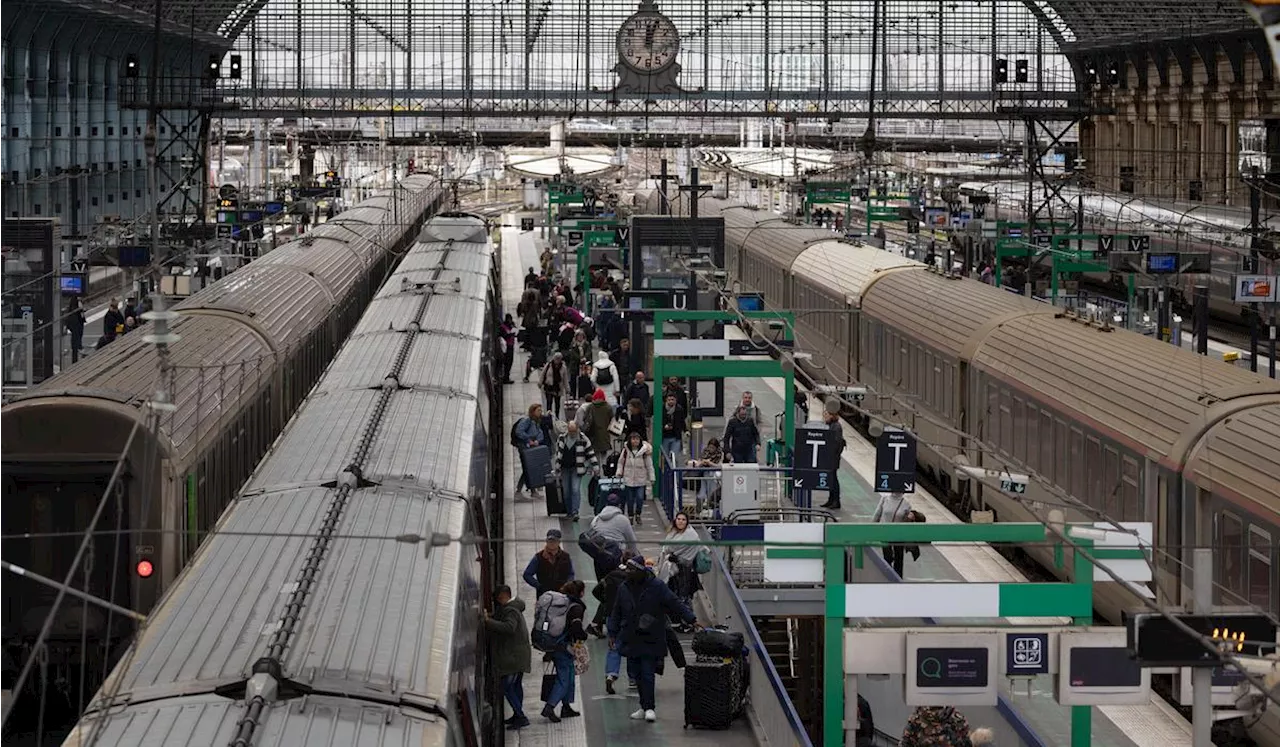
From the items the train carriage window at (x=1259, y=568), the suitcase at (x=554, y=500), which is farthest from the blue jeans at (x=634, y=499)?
the train carriage window at (x=1259, y=568)

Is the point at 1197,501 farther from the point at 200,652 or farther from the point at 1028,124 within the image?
the point at 1028,124

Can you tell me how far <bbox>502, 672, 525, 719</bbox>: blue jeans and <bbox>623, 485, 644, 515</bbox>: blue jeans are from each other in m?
8.02

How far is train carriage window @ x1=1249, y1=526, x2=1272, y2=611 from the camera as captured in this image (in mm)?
14508

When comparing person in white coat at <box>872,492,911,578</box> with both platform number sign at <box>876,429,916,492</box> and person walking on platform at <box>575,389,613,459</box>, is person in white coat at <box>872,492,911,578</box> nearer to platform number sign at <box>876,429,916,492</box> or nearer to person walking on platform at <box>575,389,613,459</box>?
platform number sign at <box>876,429,916,492</box>

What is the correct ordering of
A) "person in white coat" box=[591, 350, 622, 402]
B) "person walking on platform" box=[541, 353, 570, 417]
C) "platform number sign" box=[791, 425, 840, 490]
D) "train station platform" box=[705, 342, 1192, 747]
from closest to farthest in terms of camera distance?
"train station platform" box=[705, 342, 1192, 747] → "platform number sign" box=[791, 425, 840, 490] → "person walking on platform" box=[541, 353, 570, 417] → "person in white coat" box=[591, 350, 622, 402]

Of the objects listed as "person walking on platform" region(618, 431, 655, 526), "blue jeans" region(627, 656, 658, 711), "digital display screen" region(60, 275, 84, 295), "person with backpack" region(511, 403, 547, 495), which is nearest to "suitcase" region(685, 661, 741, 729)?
"blue jeans" region(627, 656, 658, 711)

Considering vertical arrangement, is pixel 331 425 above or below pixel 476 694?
above

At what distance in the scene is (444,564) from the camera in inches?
404

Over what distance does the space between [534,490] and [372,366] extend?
818cm

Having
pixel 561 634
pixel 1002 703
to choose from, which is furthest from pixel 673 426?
pixel 1002 703

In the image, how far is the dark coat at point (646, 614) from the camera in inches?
610

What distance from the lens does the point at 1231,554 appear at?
15.3m

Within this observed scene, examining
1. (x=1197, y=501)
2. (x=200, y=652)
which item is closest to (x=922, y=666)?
(x=200, y=652)

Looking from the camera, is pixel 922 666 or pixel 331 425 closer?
pixel 922 666
